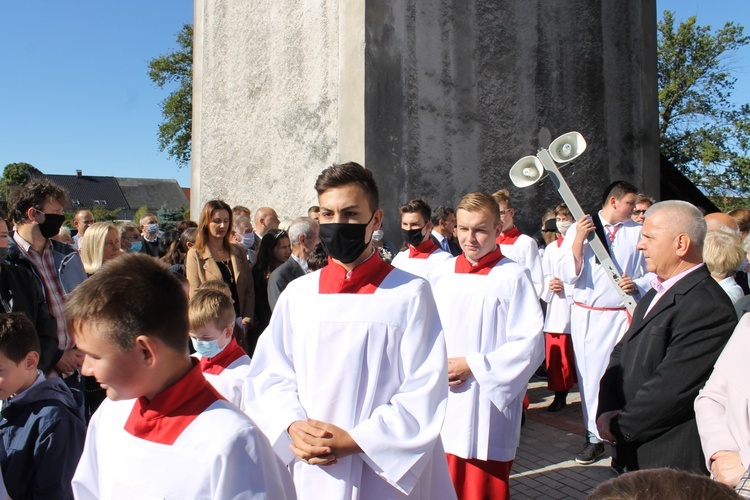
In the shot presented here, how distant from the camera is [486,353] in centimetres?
377

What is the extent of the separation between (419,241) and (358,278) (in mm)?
3539

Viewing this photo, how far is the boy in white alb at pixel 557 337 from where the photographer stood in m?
7.08

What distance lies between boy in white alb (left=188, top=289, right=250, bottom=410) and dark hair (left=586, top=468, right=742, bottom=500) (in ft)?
8.83

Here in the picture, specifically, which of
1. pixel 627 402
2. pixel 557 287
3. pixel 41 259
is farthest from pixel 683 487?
pixel 557 287

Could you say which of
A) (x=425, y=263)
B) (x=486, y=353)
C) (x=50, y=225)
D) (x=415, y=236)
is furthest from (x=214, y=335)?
(x=415, y=236)

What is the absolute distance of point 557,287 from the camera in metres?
6.82

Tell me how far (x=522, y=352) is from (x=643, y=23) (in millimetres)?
10826

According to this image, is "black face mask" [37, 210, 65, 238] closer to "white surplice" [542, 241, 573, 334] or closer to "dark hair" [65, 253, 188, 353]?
"dark hair" [65, 253, 188, 353]

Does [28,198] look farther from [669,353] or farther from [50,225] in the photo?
[669,353]

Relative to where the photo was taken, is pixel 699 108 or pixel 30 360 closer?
pixel 30 360

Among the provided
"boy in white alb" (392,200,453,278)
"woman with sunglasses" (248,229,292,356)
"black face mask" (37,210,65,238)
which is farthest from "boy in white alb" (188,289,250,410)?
"boy in white alb" (392,200,453,278)

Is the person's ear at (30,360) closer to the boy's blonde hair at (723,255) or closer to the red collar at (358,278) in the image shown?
the red collar at (358,278)

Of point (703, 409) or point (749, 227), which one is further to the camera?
point (749, 227)

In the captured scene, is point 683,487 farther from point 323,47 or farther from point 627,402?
point 323,47
